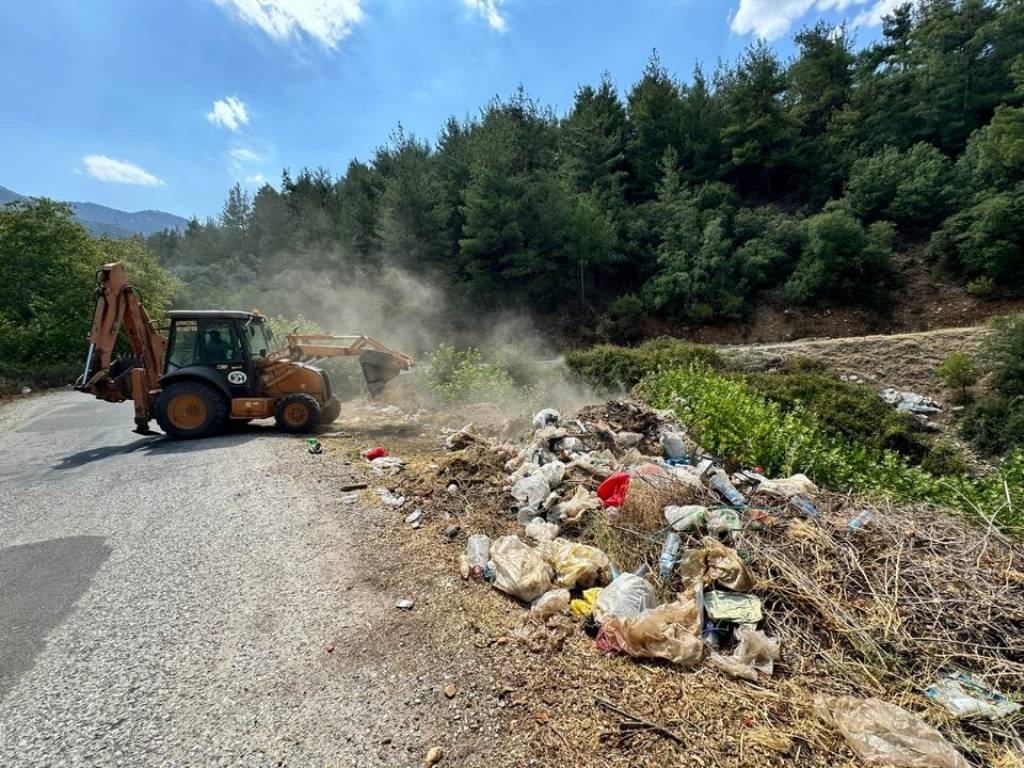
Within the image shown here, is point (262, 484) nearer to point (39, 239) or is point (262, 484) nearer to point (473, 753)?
point (473, 753)

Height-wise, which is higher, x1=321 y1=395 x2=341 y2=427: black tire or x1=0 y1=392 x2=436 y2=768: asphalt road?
x1=321 y1=395 x2=341 y2=427: black tire

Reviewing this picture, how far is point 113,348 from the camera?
24.6ft

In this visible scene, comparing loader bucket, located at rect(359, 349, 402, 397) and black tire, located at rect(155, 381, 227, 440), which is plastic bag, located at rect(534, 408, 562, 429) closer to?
loader bucket, located at rect(359, 349, 402, 397)

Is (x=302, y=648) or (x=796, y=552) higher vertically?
(x=796, y=552)

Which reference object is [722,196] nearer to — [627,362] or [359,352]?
[627,362]

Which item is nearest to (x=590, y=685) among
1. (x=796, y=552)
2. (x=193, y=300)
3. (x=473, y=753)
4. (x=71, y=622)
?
(x=473, y=753)

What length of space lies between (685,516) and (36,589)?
490 centimetres

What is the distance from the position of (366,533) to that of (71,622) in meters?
2.00

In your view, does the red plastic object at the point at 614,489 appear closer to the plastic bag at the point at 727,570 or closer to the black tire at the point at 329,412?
the plastic bag at the point at 727,570

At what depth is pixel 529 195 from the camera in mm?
23719

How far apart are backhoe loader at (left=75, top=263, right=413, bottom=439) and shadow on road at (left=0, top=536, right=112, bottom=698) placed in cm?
364

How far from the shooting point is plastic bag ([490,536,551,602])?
312 centimetres

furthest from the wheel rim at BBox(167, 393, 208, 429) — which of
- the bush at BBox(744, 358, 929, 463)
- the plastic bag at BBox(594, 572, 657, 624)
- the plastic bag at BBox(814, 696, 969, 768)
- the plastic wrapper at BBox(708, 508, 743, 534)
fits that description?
the bush at BBox(744, 358, 929, 463)

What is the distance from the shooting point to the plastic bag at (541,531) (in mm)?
3865
